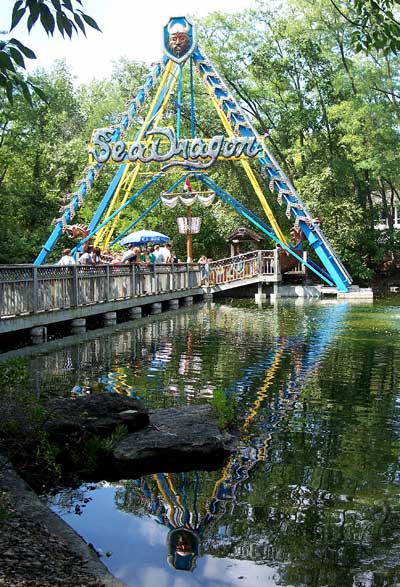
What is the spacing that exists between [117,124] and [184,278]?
8.65 meters

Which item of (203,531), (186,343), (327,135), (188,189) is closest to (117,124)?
(188,189)

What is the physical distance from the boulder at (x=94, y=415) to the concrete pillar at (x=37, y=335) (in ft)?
30.0

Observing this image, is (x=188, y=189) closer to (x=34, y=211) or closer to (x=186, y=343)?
(x=34, y=211)

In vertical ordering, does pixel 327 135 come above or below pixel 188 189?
above

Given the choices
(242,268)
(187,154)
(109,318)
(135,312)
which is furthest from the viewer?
(242,268)

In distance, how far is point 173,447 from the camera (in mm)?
7309

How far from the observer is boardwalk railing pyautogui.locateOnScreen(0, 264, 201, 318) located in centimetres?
1574

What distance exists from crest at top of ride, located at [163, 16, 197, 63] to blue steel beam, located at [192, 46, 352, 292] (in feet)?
3.20

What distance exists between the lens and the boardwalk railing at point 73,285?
620 inches

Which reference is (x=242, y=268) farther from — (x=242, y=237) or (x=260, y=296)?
(x=242, y=237)

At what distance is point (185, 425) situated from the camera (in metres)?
7.79

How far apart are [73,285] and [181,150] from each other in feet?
49.1

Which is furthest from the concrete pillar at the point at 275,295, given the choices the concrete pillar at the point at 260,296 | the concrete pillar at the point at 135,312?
the concrete pillar at the point at 135,312

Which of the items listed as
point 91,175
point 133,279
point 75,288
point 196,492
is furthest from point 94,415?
point 91,175
